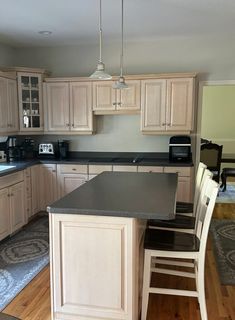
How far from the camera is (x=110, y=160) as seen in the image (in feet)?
15.6

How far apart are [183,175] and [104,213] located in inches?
104

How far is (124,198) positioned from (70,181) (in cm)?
250

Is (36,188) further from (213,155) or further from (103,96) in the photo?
(213,155)

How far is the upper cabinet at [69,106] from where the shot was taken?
15.6 ft

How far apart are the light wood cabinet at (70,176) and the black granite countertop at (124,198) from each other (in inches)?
57.2

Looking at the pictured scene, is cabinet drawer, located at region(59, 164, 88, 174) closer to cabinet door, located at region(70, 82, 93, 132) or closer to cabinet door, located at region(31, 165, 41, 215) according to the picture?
cabinet door, located at region(31, 165, 41, 215)

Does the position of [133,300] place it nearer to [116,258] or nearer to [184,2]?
[116,258]

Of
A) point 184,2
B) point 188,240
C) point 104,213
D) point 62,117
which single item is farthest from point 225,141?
point 104,213

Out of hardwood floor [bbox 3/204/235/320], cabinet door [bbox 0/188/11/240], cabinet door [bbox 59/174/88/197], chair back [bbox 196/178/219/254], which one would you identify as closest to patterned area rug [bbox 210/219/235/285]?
hardwood floor [bbox 3/204/235/320]

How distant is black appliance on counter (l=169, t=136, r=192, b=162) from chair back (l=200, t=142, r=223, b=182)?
75.0 inches

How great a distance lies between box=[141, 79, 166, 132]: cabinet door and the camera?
4.53 meters

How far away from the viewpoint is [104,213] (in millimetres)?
1988

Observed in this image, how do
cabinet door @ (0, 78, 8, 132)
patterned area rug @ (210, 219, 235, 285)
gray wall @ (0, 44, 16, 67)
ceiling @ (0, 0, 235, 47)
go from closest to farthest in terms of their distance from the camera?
patterned area rug @ (210, 219, 235, 285) → ceiling @ (0, 0, 235, 47) → cabinet door @ (0, 78, 8, 132) → gray wall @ (0, 44, 16, 67)

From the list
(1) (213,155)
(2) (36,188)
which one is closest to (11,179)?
(2) (36,188)
